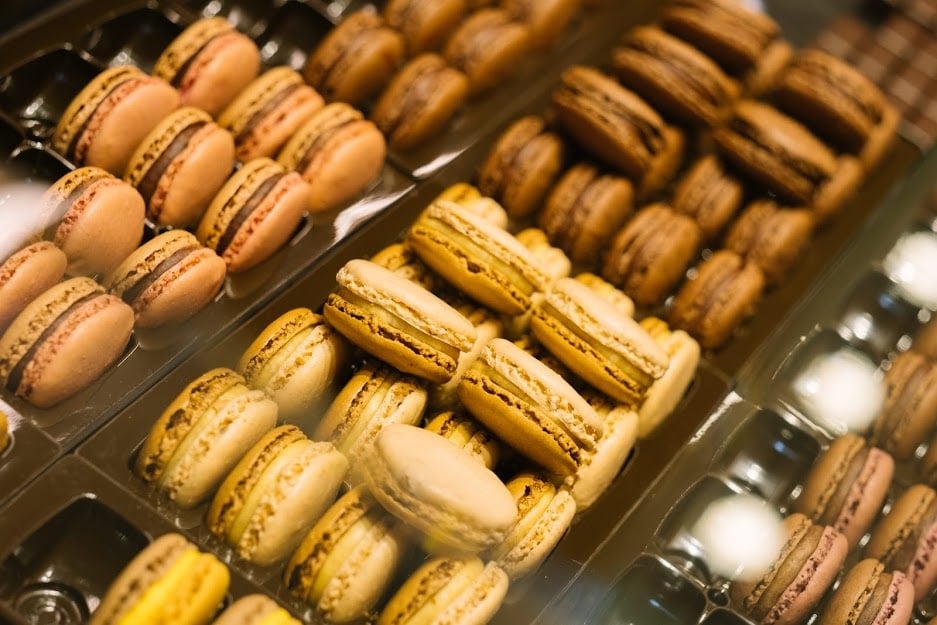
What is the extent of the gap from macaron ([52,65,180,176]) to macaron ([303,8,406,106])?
17.4 inches

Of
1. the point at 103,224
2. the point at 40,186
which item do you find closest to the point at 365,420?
the point at 103,224

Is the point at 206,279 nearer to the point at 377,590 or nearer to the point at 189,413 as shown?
the point at 189,413

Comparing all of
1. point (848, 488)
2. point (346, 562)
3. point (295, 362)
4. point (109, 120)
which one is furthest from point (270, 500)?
point (848, 488)

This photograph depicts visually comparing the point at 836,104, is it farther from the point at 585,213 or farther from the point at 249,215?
the point at 249,215

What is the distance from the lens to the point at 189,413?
1.59 metres

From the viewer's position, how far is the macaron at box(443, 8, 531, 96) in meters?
2.36

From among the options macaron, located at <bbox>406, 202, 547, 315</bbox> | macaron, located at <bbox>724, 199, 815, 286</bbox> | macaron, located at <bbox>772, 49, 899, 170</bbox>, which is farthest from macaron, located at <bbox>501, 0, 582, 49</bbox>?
macaron, located at <bbox>406, 202, 547, 315</bbox>

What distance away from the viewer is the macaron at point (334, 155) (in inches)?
79.6

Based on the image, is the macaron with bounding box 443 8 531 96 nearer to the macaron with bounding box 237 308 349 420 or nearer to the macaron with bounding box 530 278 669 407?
the macaron with bounding box 530 278 669 407

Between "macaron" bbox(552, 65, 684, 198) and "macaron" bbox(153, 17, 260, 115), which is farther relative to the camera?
"macaron" bbox(552, 65, 684, 198)

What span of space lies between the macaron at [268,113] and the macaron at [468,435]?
0.78 metres

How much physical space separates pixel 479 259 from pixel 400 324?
0.25 m

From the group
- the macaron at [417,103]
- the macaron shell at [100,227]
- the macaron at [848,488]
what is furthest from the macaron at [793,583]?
the macaron shell at [100,227]

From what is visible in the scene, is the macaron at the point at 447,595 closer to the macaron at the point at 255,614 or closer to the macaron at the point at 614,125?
the macaron at the point at 255,614
